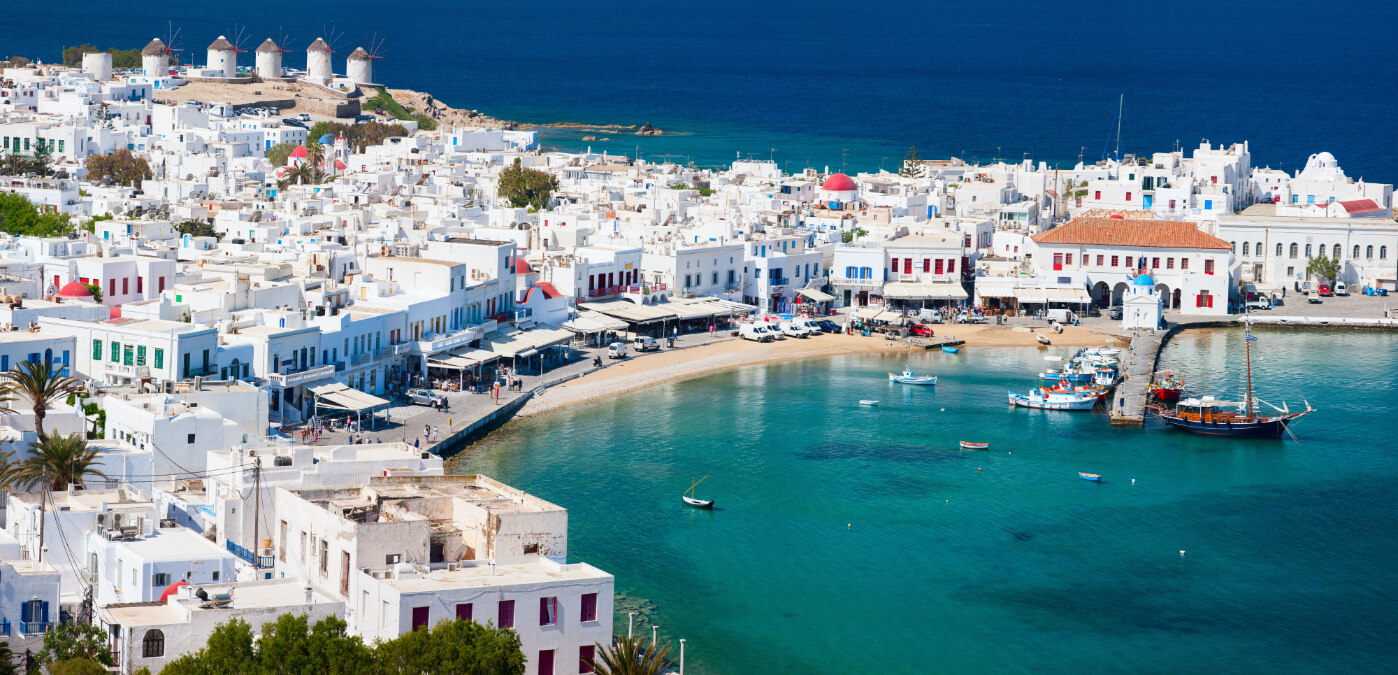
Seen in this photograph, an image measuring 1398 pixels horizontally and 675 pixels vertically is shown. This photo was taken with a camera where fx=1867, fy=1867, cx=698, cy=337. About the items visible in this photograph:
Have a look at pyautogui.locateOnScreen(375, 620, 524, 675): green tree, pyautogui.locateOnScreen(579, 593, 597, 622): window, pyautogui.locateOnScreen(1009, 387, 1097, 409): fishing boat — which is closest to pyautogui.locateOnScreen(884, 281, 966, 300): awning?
pyautogui.locateOnScreen(1009, 387, 1097, 409): fishing boat

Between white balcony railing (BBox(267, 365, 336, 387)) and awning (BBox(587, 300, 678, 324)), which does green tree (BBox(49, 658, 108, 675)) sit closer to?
white balcony railing (BBox(267, 365, 336, 387))

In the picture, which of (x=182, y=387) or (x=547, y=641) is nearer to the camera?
(x=547, y=641)

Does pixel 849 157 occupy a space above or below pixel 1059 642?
above

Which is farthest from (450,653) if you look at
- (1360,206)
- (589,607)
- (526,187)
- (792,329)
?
(1360,206)

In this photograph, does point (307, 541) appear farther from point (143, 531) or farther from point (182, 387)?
point (182, 387)

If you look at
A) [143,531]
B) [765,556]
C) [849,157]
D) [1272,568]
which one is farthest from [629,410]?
[849,157]

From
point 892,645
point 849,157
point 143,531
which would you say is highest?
point 849,157

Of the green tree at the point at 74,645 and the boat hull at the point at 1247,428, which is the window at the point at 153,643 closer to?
the green tree at the point at 74,645

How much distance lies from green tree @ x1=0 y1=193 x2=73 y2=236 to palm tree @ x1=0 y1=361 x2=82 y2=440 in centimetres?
2970

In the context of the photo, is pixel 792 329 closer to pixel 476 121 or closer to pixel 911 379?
pixel 911 379

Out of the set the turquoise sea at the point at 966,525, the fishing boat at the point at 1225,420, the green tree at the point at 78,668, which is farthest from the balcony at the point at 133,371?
the fishing boat at the point at 1225,420

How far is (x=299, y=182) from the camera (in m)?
94.6

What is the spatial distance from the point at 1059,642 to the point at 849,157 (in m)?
111

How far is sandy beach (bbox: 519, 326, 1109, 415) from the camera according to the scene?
61778mm
